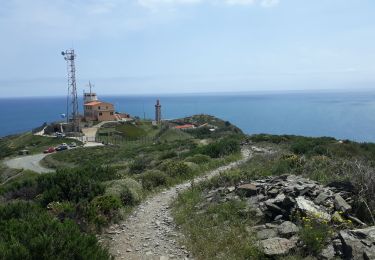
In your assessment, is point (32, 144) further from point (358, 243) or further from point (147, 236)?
point (358, 243)

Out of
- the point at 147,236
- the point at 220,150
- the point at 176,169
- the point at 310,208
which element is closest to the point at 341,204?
the point at 310,208

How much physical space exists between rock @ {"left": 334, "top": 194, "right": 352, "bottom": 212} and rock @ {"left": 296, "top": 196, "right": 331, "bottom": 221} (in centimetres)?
44

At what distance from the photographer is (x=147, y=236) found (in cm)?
949

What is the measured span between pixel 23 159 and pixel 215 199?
52211 millimetres

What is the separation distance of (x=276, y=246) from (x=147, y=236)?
335 cm

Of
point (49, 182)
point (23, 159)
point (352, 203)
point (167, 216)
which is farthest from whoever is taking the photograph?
point (23, 159)

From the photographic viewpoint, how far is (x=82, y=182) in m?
12.0

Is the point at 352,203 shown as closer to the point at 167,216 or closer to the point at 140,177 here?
the point at 167,216

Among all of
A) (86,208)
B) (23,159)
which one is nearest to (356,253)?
(86,208)

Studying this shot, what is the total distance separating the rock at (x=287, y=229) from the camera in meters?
8.08

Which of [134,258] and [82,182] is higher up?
[82,182]

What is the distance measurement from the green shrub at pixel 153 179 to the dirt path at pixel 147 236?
245 cm

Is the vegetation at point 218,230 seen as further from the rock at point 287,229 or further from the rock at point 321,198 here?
the rock at point 321,198

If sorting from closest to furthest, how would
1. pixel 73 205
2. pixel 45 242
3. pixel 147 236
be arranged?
pixel 45 242, pixel 147 236, pixel 73 205
